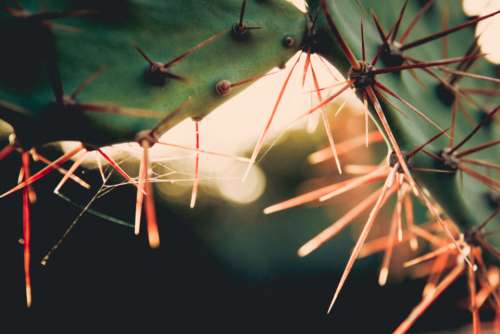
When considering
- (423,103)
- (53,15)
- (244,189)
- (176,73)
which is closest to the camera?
(53,15)

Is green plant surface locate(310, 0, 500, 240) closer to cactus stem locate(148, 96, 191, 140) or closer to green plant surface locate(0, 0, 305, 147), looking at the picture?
green plant surface locate(0, 0, 305, 147)

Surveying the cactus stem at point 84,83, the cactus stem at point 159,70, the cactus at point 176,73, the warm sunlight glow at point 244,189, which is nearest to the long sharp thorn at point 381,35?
the cactus at point 176,73

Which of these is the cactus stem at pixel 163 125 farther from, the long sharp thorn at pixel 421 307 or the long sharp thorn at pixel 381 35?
the long sharp thorn at pixel 421 307

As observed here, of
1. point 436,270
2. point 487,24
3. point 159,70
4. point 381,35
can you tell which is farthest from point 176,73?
point 436,270

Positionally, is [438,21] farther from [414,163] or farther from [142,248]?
[142,248]

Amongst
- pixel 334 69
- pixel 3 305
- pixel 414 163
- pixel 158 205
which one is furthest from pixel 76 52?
pixel 158 205

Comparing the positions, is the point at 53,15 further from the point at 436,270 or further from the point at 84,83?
the point at 436,270

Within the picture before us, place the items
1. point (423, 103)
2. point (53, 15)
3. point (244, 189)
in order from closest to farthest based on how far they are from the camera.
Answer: point (53, 15)
point (423, 103)
point (244, 189)

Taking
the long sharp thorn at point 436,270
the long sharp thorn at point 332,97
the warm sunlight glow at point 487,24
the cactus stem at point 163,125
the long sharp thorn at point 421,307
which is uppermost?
the warm sunlight glow at point 487,24

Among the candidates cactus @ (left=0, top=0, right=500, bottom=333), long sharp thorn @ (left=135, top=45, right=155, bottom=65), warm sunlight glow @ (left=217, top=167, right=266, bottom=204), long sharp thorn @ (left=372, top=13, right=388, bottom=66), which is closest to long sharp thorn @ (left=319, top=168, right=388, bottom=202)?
cactus @ (left=0, top=0, right=500, bottom=333)

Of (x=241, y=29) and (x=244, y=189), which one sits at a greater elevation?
(x=244, y=189)

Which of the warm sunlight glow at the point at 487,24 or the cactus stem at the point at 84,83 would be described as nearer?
the cactus stem at the point at 84,83

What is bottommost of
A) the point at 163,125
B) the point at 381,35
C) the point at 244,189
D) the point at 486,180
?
the point at 486,180
